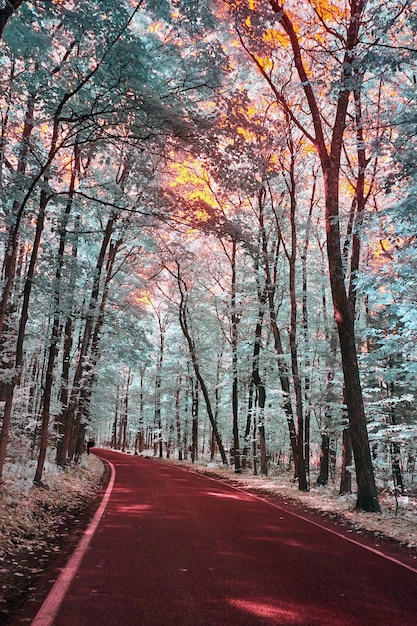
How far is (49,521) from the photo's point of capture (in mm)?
7270

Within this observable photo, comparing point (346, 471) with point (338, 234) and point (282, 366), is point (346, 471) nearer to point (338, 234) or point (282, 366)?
point (282, 366)

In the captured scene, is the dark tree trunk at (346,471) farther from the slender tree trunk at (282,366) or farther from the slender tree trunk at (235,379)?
the slender tree trunk at (235,379)

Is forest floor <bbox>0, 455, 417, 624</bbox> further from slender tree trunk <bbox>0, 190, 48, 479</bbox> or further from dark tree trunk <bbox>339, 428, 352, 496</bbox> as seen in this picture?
dark tree trunk <bbox>339, 428, 352, 496</bbox>

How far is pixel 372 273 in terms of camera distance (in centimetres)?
1088

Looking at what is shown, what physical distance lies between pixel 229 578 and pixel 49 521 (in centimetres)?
407

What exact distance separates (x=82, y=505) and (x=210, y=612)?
6.57 m

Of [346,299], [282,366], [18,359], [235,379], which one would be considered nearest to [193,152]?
[18,359]

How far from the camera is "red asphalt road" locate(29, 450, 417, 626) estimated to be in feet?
11.6

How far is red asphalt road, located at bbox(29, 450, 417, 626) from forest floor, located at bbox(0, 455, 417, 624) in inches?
18.2

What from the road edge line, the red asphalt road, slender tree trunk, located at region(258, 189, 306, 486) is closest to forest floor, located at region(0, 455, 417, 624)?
the road edge line

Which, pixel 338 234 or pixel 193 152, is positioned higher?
pixel 338 234

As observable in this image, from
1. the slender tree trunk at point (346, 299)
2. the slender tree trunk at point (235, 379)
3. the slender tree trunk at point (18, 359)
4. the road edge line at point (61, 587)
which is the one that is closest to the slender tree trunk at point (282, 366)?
the slender tree trunk at point (235, 379)

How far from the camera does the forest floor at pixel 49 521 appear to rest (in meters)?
4.49

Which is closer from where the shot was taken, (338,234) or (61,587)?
(61,587)
